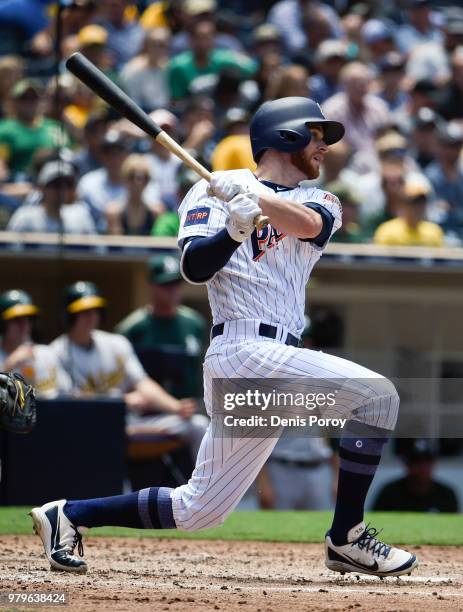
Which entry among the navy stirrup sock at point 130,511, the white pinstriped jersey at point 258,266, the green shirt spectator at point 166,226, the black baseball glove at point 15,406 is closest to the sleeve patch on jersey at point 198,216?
the white pinstriped jersey at point 258,266

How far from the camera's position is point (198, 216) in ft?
12.3

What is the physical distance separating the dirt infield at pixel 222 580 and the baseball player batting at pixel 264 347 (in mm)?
151

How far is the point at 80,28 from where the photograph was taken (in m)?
9.79

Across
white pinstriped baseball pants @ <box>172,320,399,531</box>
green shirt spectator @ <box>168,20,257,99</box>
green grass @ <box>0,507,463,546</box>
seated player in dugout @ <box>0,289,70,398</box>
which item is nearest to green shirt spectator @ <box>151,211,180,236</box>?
seated player in dugout @ <box>0,289,70,398</box>

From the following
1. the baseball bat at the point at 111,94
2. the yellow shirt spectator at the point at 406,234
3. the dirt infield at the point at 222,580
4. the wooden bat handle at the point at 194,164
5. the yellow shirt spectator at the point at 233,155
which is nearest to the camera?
the dirt infield at the point at 222,580

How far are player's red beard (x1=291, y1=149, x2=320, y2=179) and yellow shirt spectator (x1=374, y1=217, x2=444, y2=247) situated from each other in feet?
14.0

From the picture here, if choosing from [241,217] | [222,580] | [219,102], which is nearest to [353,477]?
[222,580]

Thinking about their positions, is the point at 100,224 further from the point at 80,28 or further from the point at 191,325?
the point at 80,28

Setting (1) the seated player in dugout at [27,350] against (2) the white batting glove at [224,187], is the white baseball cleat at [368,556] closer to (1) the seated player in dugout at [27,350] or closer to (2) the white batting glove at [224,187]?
(2) the white batting glove at [224,187]

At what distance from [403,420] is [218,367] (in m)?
3.62

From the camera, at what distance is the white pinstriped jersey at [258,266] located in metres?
3.73

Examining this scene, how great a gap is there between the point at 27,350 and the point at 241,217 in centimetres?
336

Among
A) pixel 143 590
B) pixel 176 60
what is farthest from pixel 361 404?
pixel 176 60

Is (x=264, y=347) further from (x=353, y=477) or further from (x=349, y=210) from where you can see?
(x=349, y=210)
